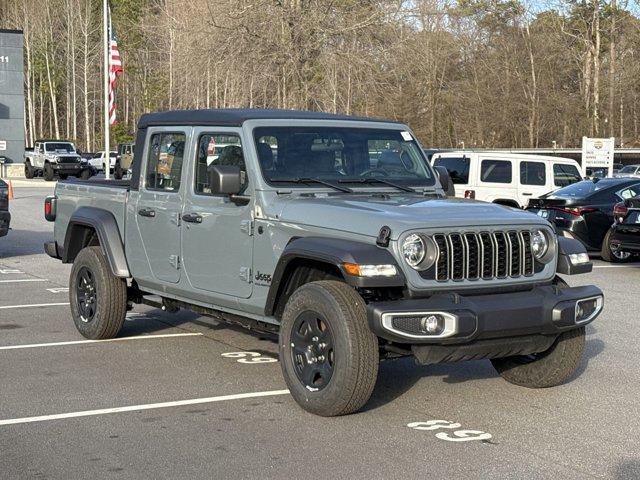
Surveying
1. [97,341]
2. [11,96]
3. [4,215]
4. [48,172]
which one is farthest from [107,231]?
[11,96]

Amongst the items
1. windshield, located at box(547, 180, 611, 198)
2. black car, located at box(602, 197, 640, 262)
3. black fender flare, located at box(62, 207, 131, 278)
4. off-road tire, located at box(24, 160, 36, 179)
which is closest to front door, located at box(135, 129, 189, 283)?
black fender flare, located at box(62, 207, 131, 278)

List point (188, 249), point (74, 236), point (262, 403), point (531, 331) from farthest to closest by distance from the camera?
point (74, 236), point (188, 249), point (262, 403), point (531, 331)

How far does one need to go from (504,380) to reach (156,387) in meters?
2.61

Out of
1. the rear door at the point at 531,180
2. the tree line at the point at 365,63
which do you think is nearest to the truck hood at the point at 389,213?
the rear door at the point at 531,180

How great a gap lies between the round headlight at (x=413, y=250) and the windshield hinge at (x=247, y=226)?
1456 mm

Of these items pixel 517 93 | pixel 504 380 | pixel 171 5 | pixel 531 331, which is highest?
pixel 171 5

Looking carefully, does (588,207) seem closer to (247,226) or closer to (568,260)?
(568,260)

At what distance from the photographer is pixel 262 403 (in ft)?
23.3

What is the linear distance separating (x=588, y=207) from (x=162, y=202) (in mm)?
11046

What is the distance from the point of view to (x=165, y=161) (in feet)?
28.5

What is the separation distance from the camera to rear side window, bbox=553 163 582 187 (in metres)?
22.2

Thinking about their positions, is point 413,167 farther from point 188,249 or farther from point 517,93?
point 517,93

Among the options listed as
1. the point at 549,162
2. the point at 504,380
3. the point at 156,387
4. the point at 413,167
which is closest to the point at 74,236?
the point at 156,387

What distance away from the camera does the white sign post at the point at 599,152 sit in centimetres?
2861
